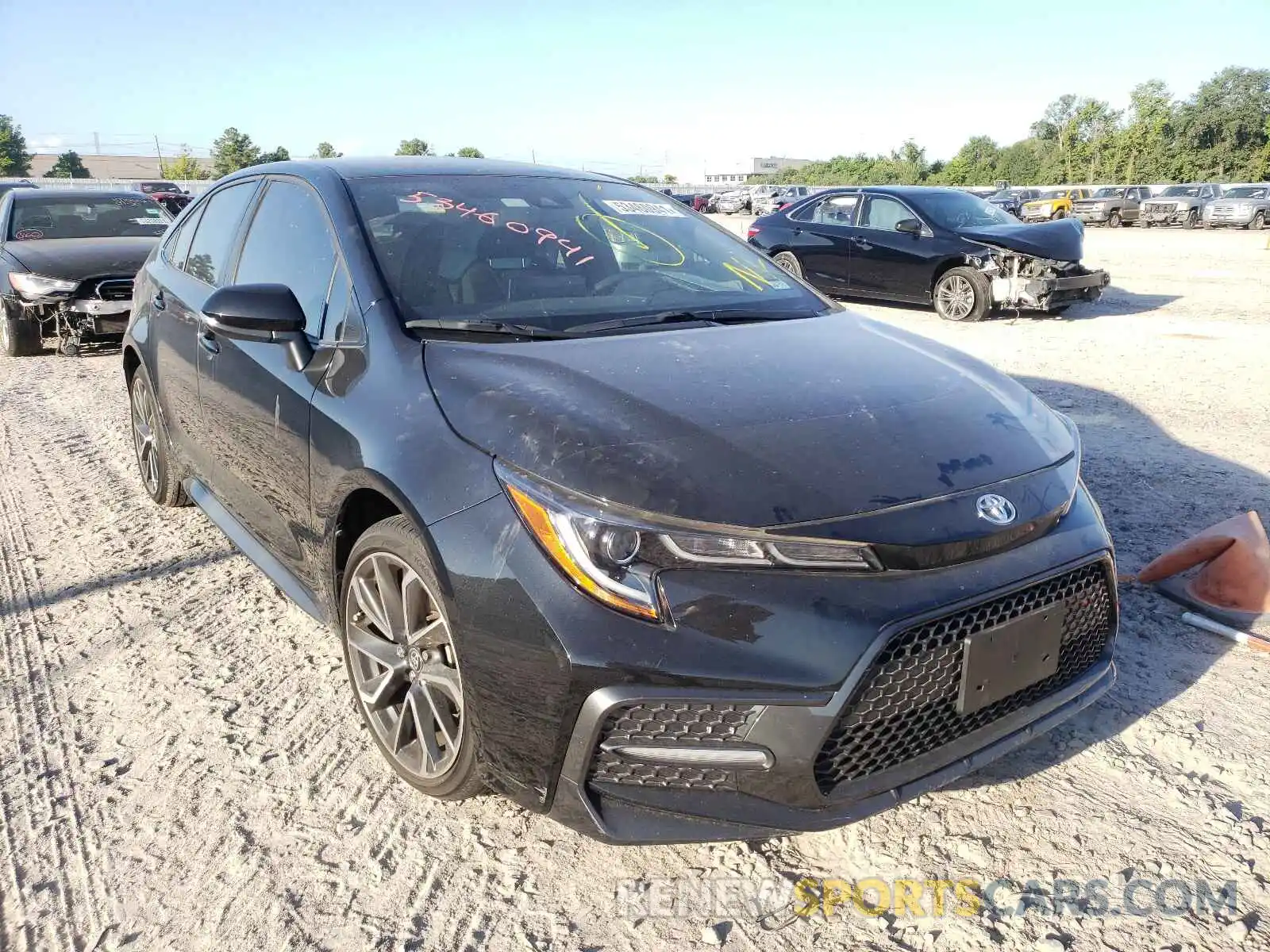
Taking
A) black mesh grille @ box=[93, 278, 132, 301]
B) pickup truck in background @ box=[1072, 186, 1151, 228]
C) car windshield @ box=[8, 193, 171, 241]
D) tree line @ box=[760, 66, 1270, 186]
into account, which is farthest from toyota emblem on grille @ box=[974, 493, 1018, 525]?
tree line @ box=[760, 66, 1270, 186]

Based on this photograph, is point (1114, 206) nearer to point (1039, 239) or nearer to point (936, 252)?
point (1039, 239)

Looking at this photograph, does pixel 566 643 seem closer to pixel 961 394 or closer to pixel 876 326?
pixel 961 394

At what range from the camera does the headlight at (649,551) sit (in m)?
1.86

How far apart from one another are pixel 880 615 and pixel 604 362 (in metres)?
1.05

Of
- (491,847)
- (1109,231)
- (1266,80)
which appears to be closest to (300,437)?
(491,847)

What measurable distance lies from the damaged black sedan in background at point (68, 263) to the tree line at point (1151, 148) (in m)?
55.5

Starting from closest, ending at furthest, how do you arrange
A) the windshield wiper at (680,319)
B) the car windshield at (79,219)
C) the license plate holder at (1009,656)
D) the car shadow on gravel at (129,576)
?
the license plate holder at (1009,656) → the windshield wiper at (680,319) → the car shadow on gravel at (129,576) → the car windshield at (79,219)

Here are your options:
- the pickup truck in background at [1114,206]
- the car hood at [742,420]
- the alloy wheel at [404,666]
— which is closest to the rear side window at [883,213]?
the car hood at [742,420]

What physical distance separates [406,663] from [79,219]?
957 centimetres

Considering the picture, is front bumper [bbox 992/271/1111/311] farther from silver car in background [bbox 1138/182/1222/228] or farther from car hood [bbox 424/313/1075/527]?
silver car in background [bbox 1138/182/1222/228]

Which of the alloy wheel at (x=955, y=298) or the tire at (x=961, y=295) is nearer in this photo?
the tire at (x=961, y=295)

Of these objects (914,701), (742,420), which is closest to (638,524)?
(742,420)

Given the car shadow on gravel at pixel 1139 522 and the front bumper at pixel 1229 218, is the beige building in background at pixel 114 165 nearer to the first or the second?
the front bumper at pixel 1229 218

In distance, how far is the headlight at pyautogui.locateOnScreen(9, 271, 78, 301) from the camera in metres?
8.47
